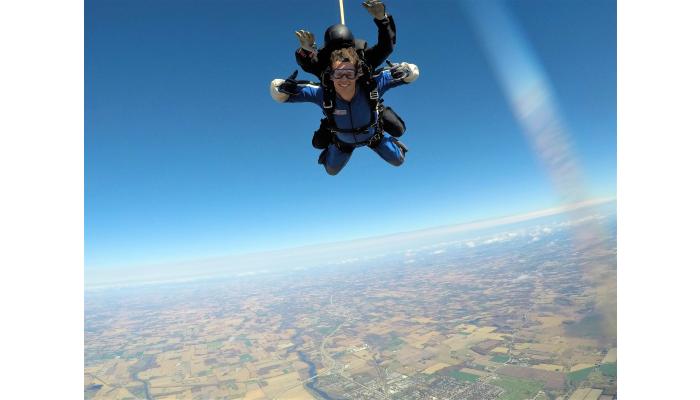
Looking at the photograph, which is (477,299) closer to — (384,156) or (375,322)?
(375,322)

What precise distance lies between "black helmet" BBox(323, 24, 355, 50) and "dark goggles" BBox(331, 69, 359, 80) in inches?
7.6

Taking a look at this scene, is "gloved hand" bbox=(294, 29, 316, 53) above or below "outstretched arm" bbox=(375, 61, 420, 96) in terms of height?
above

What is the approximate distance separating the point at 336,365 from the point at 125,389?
51.6 ft

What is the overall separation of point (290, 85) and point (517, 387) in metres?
21.0

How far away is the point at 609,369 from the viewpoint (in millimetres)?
18750

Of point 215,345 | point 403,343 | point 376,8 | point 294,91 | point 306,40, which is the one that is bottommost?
point 215,345

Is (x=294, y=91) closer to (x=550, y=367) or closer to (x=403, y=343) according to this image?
(x=550, y=367)

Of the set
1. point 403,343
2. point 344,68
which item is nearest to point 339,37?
point 344,68

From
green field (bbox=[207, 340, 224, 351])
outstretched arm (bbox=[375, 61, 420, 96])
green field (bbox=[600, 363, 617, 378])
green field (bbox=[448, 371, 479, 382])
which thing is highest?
outstretched arm (bbox=[375, 61, 420, 96])

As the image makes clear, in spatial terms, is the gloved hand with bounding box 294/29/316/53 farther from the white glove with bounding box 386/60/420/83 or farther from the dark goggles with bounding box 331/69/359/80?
the white glove with bounding box 386/60/420/83

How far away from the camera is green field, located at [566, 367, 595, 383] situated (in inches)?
720

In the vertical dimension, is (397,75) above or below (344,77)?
above

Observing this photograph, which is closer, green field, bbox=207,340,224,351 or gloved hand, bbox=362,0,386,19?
gloved hand, bbox=362,0,386,19

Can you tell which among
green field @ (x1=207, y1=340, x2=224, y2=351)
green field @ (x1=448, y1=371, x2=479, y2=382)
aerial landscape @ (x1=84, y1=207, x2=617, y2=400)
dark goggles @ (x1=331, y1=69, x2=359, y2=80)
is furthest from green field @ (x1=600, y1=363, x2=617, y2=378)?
green field @ (x1=207, y1=340, x2=224, y2=351)
